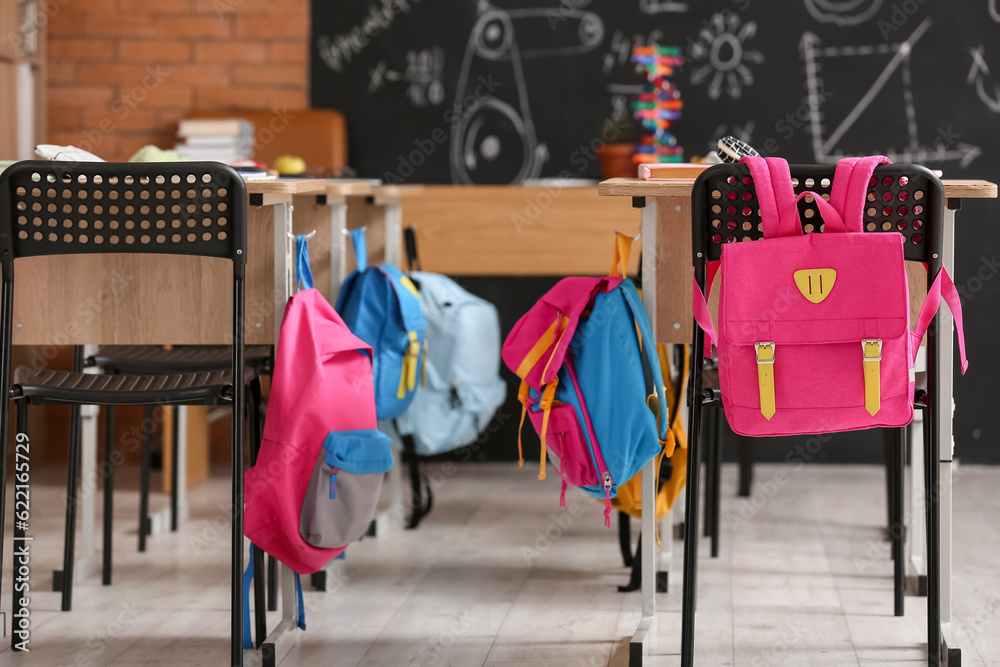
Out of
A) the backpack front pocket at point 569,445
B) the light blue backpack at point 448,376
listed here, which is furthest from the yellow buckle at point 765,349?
the light blue backpack at point 448,376

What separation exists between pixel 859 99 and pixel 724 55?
0.47 meters

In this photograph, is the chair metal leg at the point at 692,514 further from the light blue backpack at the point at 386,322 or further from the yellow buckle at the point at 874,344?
the light blue backpack at the point at 386,322

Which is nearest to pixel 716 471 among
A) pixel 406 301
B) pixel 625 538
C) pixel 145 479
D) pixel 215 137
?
pixel 625 538

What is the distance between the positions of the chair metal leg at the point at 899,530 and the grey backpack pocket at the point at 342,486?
42.1 inches

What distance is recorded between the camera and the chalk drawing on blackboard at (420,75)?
3.62m

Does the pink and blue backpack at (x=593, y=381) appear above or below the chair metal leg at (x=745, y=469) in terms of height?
above

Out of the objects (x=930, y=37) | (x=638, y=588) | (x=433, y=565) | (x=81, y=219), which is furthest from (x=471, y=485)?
(x=930, y=37)

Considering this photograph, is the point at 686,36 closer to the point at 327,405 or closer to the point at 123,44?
the point at 123,44

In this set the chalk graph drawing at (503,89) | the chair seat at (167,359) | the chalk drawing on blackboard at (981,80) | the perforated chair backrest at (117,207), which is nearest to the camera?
the perforated chair backrest at (117,207)

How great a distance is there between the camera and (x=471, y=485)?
11.1 ft

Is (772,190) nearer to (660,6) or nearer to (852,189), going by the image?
(852,189)

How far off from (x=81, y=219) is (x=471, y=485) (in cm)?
187

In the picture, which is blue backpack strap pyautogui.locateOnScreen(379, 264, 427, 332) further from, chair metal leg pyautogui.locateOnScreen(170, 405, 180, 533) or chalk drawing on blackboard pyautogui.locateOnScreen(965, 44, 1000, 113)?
chalk drawing on blackboard pyautogui.locateOnScreen(965, 44, 1000, 113)

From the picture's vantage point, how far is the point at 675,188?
177 cm
